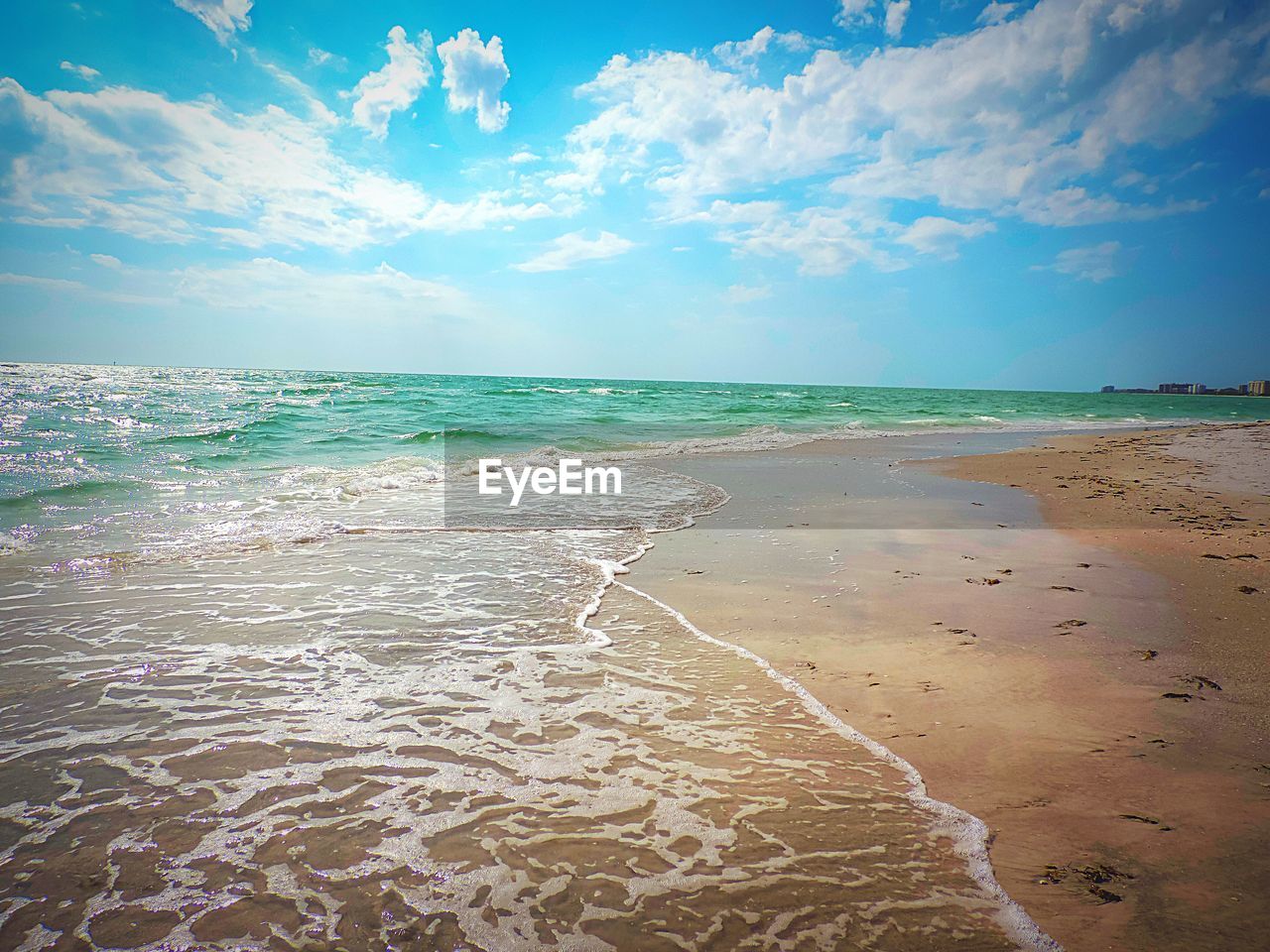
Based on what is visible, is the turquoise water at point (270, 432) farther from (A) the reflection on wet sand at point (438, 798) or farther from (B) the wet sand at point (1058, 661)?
(B) the wet sand at point (1058, 661)

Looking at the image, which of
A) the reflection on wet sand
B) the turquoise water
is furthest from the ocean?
the turquoise water

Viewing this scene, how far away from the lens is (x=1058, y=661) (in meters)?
3.81

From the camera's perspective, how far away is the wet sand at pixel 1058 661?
2.15 meters

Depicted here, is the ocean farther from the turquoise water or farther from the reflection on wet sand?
the turquoise water

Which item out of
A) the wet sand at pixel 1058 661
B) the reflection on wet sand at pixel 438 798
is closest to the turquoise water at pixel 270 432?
the reflection on wet sand at pixel 438 798

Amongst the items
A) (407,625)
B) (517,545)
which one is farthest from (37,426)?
(407,625)

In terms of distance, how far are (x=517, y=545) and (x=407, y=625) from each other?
2.66 m

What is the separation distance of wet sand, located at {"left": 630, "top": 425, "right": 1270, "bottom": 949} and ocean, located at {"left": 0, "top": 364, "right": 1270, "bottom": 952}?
0.30m

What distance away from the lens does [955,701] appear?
11.1ft

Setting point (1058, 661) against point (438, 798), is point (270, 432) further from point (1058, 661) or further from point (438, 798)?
point (1058, 661)

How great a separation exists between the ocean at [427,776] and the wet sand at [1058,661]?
0.30 meters

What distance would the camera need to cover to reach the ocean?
2.02 m

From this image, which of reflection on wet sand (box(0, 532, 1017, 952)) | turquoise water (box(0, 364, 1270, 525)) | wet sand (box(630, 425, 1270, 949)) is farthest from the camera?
turquoise water (box(0, 364, 1270, 525))

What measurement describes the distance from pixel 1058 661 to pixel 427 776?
3.77 metres
